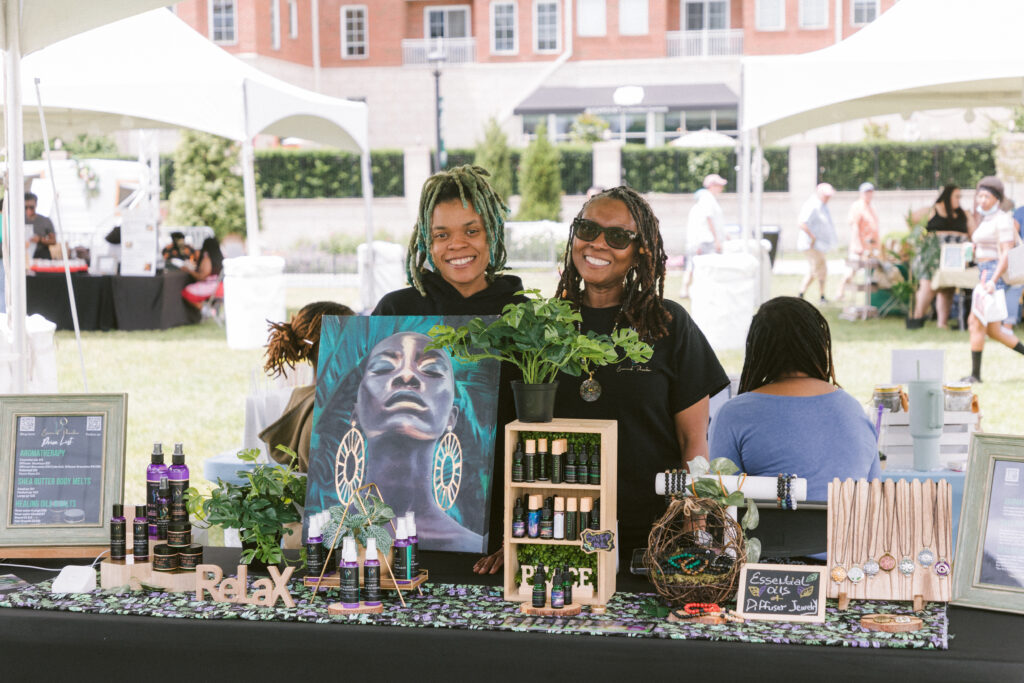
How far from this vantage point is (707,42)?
29906 mm

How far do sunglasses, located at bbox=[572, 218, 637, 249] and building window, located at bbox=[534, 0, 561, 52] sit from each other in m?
28.8

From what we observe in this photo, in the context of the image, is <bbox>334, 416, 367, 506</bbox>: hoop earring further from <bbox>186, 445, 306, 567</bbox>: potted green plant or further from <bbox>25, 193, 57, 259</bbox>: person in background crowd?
<bbox>25, 193, 57, 259</bbox>: person in background crowd

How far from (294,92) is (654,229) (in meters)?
7.01

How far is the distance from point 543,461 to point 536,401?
109 mm

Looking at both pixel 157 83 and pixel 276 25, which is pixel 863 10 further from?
pixel 157 83

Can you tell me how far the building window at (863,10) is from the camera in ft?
95.5

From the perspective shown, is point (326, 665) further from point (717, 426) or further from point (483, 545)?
point (717, 426)

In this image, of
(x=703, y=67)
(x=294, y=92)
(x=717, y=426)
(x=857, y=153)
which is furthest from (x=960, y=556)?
(x=703, y=67)

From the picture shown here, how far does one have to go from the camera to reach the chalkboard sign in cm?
188

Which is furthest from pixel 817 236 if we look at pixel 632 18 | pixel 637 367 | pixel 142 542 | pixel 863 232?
pixel 632 18

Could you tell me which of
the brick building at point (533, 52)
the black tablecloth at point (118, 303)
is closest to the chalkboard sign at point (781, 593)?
the black tablecloth at point (118, 303)

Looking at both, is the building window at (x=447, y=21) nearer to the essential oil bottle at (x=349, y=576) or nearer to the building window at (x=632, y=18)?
the building window at (x=632, y=18)

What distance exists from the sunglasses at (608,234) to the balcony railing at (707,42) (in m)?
28.6

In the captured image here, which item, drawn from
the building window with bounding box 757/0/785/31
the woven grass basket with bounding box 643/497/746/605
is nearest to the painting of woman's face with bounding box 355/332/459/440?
the woven grass basket with bounding box 643/497/746/605
